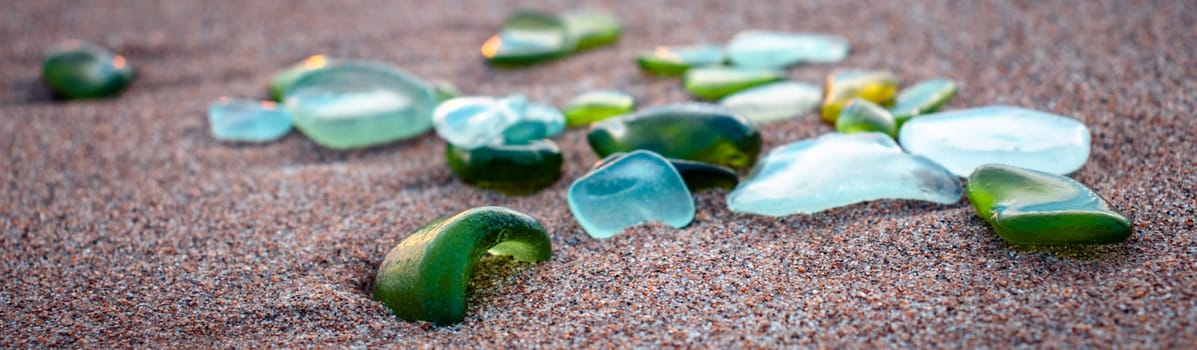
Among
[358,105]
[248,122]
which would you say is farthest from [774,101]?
[248,122]

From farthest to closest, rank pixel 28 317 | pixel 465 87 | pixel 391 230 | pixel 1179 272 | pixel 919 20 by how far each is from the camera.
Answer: pixel 919 20
pixel 465 87
pixel 391 230
pixel 28 317
pixel 1179 272

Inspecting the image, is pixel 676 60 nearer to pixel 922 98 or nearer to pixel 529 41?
pixel 529 41

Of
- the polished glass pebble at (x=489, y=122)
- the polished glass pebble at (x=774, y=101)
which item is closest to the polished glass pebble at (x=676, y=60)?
the polished glass pebble at (x=774, y=101)

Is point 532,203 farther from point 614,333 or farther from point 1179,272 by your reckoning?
point 1179,272

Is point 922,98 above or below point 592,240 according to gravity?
above

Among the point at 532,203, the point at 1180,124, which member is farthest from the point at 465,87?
the point at 1180,124

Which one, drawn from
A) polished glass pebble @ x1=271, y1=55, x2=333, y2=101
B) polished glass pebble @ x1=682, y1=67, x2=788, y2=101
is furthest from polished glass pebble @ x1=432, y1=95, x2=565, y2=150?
polished glass pebble @ x1=271, y1=55, x2=333, y2=101

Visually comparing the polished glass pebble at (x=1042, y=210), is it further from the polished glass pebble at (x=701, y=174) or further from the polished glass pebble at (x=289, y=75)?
the polished glass pebble at (x=289, y=75)

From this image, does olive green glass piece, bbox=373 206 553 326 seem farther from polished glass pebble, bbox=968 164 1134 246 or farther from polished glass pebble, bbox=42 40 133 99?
polished glass pebble, bbox=42 40 133 99
